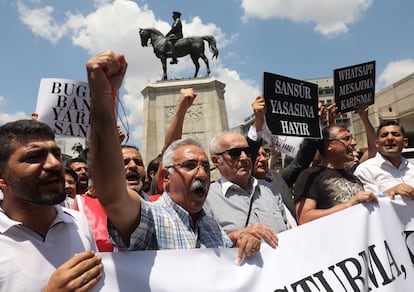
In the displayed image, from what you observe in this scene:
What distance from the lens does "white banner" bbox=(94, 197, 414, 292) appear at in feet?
6.61

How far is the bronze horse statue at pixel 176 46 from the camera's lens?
53.6ft

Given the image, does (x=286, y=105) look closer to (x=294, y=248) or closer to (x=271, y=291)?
(x=294, y=248)

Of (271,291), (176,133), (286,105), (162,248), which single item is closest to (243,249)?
(271,291)

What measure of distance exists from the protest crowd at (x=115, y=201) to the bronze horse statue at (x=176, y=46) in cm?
1326

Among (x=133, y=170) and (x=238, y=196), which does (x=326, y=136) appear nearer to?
(x=238, y=196)

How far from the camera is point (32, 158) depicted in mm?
1754

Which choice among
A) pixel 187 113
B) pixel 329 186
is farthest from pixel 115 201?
pixel 187 113

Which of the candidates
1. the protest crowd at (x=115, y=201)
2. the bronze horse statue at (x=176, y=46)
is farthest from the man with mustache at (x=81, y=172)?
the bronze horse statue at (x=176, y=46)

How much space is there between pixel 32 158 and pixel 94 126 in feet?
1.43

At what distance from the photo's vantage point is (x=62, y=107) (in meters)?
4.10

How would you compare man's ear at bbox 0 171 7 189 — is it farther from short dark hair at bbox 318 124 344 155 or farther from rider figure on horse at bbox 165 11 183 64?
rider figure on horse at bbox 165 11 183 64

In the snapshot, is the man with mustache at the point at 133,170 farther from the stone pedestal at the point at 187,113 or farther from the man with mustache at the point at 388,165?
the stone pedestal at the point at 187,113

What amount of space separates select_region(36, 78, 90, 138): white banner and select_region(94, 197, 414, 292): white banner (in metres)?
2.40

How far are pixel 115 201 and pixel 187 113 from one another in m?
12.9
